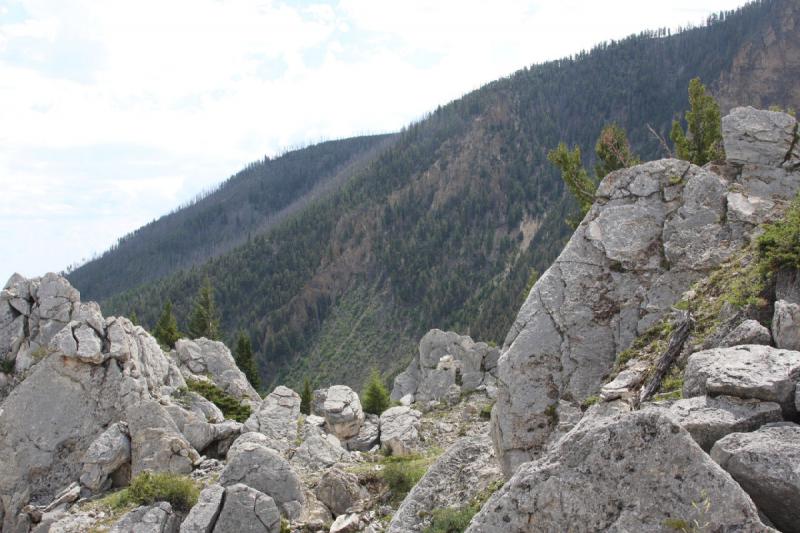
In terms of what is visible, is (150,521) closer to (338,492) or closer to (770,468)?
(338,492)

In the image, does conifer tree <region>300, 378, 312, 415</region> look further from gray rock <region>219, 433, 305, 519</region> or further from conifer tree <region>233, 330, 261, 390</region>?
gray rock <region>219, 433, 305, 519</region>

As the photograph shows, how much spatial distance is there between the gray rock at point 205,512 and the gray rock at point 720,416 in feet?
43.6

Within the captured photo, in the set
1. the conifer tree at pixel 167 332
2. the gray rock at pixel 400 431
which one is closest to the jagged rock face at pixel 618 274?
the gray rock at pixel 400 431

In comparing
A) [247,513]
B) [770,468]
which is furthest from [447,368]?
[770,468]

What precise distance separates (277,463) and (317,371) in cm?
11821

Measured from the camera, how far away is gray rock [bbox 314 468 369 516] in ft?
61.1

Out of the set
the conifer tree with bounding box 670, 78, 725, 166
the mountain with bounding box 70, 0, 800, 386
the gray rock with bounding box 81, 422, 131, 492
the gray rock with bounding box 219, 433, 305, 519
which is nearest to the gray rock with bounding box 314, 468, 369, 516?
the gray rock with bounding box 219, 433, 305, 519

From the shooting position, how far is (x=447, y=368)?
157 ft

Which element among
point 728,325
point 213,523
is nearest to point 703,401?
point 728,325

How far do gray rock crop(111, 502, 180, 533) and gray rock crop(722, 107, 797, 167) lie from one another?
1900 centimetres

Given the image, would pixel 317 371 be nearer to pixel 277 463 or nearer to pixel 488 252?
pixel 488 252

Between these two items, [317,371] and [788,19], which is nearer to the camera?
[317,371]

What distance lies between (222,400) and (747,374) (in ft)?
103

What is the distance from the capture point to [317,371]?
13500cm
